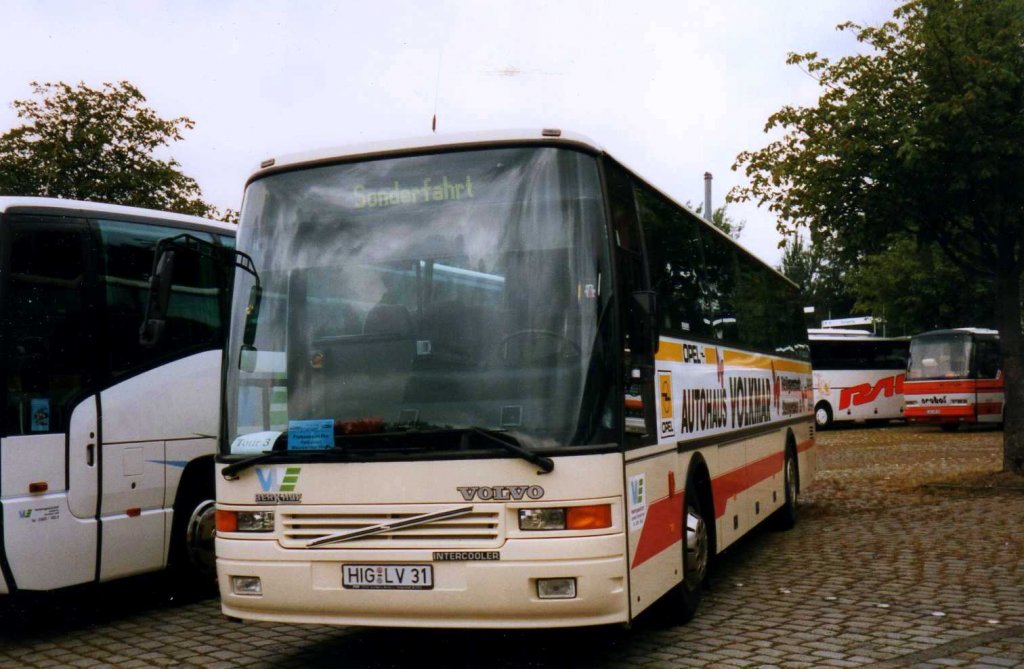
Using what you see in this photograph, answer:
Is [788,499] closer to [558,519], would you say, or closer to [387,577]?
[558,519]

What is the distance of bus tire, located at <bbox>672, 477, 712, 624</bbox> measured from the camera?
768cm

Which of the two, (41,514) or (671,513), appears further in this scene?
(41,514)

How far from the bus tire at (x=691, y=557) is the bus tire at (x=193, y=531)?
3547 mm

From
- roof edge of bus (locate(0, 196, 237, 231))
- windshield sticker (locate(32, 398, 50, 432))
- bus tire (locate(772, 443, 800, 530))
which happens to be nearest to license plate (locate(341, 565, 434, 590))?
windshield sticker (locate(32, 398, 50, 432))

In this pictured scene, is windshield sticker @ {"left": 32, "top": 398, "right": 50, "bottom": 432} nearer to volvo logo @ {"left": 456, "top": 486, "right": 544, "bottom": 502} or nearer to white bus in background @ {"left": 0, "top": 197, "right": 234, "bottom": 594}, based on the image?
white bus in background @ {"left": 0, "top": 197, "right": 234, "bottom": 594}

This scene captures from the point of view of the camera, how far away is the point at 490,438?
19.5 ft

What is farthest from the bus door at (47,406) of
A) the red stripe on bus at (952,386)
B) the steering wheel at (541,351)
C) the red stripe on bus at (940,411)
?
the red stripe on bus at (952,386)

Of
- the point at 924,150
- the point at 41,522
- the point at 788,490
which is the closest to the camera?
the point at 41,522

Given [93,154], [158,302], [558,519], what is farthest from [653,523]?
[93,154]

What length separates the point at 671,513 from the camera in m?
7.32

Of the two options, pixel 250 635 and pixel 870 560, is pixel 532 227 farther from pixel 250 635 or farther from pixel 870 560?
pixel 870 560

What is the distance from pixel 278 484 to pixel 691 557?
300 centimetres

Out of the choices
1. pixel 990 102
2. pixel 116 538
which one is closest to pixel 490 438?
Result: pixel 116 538

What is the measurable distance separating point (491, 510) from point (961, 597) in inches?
174
